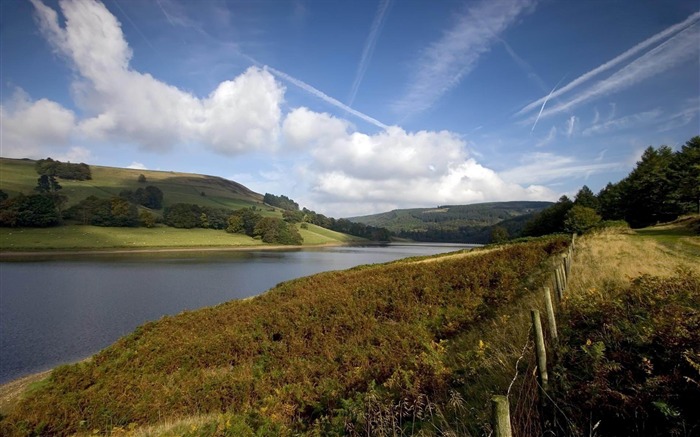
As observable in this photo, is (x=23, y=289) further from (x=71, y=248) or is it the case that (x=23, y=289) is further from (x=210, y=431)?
(x=71, y=248)

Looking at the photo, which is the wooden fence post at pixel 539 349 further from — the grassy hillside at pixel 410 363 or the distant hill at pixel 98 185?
the distant hill at pixel 98 185

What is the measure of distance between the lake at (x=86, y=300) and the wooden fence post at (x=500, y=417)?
80.6 feet

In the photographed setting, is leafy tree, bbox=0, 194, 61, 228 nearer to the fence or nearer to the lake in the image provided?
the lake

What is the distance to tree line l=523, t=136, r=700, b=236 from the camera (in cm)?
4566

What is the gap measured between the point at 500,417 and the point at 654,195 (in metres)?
66.6

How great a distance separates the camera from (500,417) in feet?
8.87

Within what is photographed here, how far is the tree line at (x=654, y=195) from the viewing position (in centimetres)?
4566

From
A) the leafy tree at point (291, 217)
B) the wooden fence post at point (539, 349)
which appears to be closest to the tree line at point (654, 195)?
the wooden fence post at point (539, 349)

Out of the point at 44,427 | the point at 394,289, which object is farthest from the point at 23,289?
the point at 394,289

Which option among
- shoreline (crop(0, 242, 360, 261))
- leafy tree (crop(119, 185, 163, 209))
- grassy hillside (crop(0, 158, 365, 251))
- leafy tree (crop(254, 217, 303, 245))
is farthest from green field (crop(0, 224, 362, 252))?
leafy tree (crop(119, 185, 163, 209))

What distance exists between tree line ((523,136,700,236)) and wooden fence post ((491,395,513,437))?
175 ft

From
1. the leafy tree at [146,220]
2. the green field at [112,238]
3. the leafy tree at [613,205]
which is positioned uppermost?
Answer: the leafy tree at [613,205]

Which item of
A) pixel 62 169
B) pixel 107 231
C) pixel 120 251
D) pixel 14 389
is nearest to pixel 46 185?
pixel 62 169

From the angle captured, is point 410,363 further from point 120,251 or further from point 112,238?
point 112,238
